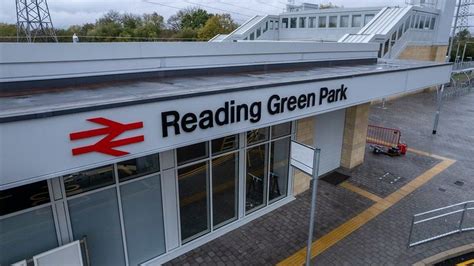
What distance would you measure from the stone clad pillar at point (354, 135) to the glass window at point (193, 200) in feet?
20.4

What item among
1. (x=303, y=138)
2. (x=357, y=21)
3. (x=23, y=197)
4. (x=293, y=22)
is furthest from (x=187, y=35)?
(x=23, y=197)

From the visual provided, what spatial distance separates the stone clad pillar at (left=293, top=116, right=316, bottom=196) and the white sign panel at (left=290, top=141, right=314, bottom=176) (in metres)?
3.45

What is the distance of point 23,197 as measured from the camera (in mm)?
4883

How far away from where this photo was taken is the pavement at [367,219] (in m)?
7.10

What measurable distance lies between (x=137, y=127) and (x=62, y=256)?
2.61 metres

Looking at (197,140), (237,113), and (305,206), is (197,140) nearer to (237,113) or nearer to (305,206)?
(237,113)

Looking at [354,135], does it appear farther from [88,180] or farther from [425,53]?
[425,53]

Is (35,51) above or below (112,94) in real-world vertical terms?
above

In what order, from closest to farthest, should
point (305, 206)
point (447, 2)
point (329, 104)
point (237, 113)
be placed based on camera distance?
1. point (237, 113)
2. point (329, 104)
3. point (305, 206)
4. point (447, 2)

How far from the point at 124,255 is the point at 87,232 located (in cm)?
104

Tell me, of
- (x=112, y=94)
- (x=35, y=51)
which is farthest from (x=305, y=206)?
(x=35, y=51)

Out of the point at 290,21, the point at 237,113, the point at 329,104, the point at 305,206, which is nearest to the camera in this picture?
the point at 237,113

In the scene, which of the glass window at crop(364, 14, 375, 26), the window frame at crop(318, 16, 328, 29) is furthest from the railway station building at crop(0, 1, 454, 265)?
the window frame at crop(318, 16, 328, 29)

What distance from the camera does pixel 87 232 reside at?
5.74 m
